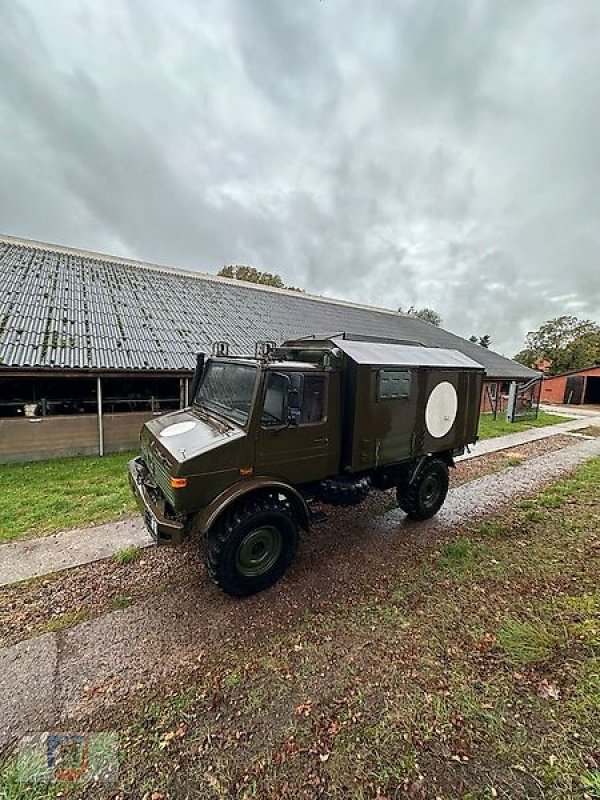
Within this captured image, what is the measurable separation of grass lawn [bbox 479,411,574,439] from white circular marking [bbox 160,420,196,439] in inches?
444

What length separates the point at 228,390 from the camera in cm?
442

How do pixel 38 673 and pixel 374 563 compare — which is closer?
pixel 38 673

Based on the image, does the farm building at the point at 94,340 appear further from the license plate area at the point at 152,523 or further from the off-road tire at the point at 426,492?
the off-road tire at the point at 426,492

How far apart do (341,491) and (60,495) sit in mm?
5202

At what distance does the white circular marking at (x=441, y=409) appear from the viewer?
17.9ft

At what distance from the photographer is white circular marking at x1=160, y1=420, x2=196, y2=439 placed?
4.16 metres

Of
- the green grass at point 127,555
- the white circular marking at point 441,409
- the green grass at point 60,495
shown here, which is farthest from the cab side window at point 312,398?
the green grass at point 60,495

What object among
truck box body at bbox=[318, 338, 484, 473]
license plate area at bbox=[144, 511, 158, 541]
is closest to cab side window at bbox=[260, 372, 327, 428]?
truck box body at bbox=[318, 338, 484, 473]

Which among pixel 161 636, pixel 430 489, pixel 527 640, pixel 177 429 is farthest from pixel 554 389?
pixel 161 636

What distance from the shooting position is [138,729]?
2426 mm

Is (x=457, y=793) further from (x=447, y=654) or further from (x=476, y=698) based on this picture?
(x=447, y=654)

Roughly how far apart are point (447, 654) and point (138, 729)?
8.20 ft

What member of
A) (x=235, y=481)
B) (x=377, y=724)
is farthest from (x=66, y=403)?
(x=377, y=724)

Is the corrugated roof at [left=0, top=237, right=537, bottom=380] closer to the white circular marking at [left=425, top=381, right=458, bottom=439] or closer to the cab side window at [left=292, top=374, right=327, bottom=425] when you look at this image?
the cab side window at [left=292, top=374, right=327, bottom=425]
